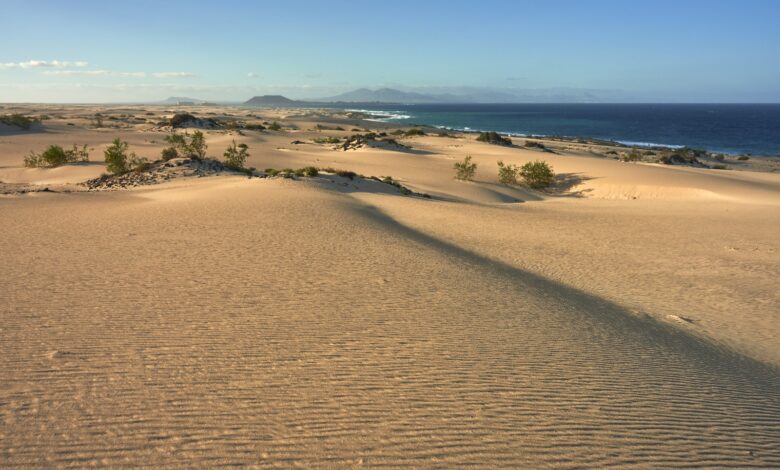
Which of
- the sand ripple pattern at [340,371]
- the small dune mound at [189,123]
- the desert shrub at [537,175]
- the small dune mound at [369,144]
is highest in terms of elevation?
the small dune mound at [189,123]

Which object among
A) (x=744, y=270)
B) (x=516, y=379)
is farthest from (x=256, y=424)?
(x=744, y=270)

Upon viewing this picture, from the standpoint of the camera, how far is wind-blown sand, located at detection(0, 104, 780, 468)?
13.5 ft

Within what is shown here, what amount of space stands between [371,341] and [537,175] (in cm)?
2484

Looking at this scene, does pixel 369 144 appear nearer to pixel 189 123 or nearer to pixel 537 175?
pixel 537 175

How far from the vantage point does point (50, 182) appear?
22734 millimetres

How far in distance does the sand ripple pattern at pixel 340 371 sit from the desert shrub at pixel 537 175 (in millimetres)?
20108

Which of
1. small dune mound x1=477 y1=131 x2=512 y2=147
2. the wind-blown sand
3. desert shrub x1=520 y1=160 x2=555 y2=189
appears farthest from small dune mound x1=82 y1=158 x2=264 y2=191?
small dune mound x1=477 y1=131 x2=512 y2=147

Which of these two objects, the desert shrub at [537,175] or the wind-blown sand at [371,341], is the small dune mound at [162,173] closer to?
the wind-blown sand at [371,341]

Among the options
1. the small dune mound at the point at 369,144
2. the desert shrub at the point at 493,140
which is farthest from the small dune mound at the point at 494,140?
the small dune mound at the point at 369,144

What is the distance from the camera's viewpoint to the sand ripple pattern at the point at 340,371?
4.02 meters

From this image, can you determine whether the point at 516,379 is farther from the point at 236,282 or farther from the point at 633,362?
the point at 236,282

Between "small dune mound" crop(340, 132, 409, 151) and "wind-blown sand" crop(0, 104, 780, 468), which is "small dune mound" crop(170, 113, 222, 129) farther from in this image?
"wind-blown sand" crop(0, 104, 780, 468)

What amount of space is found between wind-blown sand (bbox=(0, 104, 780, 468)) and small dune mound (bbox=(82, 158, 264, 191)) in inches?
207

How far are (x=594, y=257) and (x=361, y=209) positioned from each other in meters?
6.89
